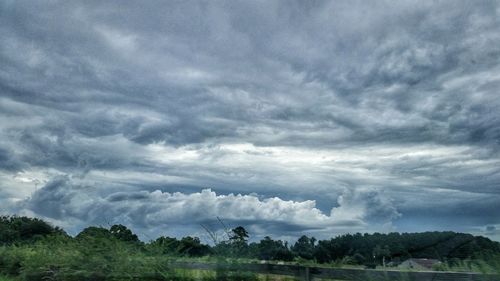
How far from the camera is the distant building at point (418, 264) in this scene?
10016mm

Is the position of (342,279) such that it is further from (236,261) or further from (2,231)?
(2,231)

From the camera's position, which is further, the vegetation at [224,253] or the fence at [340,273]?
the vegetation at [224,253]

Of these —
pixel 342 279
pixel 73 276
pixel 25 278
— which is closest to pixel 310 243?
pixel 342 279

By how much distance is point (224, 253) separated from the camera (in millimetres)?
12812

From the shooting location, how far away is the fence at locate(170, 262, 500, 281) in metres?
8.49

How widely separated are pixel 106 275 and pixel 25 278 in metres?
5.33

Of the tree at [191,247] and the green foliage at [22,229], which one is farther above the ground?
the green foliage at [22,229]

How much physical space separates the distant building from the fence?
0.76 metres

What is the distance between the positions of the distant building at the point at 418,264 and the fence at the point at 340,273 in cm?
76

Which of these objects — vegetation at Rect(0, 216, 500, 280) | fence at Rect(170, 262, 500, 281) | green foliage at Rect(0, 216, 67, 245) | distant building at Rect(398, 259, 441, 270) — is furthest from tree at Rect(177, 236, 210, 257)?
green foliage at Rect(0, 216, 67, 245)

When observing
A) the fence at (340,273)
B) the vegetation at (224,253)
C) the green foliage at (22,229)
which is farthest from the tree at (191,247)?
the green foliage at (22,229)

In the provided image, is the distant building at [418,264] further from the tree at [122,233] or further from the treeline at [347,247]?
the tree at [122,233]

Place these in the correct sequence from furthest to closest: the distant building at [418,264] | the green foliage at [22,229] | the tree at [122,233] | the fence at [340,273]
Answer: the green foliage at [22,229], the tree at [122,233], the distant building at [418,264], the fence at [340,273]

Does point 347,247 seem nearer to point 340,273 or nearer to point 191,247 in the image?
point 340,273
